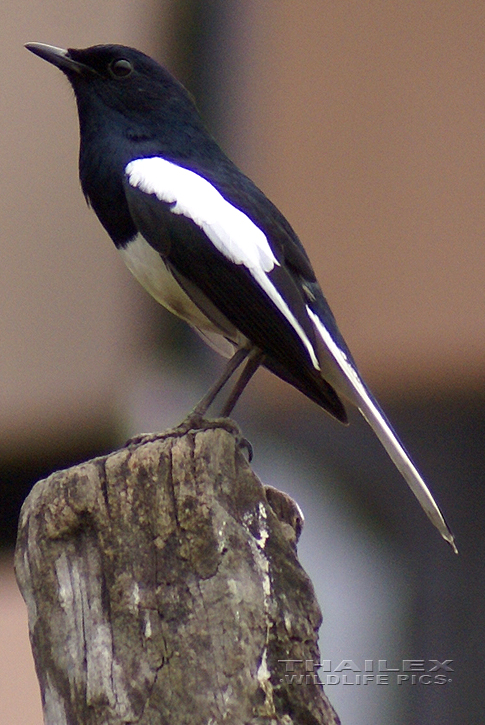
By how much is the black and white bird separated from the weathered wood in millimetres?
674

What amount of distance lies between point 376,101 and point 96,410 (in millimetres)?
2323

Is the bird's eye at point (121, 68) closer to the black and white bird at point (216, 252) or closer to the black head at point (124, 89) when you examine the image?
the black head at point (124, 89)

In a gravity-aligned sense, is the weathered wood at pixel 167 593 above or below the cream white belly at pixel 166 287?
below

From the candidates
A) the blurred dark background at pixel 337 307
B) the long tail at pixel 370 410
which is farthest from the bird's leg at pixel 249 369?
the blurred dark background at pixel 337 307

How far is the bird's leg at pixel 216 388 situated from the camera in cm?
341

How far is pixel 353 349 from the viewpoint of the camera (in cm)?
676

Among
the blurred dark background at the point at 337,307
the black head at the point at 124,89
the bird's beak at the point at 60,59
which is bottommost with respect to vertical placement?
the blurred dark background at the point at 337,307

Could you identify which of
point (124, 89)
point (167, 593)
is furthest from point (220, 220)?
point (167, 593)

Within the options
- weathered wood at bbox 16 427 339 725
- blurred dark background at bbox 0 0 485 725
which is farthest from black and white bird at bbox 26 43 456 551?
blurred dark background at bbox 0 0 485 725

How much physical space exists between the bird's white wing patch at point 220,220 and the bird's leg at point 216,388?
0.28 meters

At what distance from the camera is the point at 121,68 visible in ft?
13.4

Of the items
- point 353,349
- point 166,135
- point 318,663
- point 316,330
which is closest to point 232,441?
point 318,663

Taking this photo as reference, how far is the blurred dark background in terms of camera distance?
673cm

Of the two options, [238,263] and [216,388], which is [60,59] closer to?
[238,263]
